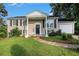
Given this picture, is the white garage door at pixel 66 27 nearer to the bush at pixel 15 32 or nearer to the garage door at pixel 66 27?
the garage door at pixel 66 27

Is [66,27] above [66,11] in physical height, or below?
below

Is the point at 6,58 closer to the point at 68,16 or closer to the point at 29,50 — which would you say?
the point at 29,50

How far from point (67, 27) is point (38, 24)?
0.34 metres

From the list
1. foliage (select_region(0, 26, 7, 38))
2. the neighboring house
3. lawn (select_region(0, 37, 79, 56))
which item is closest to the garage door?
the neighboring house

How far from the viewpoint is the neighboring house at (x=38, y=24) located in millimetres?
8625

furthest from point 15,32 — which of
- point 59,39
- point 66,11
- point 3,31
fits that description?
point 66,11

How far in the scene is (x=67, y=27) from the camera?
8.63 metres

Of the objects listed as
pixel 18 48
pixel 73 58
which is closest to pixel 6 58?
pixel 18 48

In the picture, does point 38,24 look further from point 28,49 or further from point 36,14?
point 28,49

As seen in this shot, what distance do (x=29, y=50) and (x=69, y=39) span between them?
1.60ft

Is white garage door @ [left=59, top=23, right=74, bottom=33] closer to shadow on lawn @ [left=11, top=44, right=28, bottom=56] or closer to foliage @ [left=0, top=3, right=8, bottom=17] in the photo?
shadow on lawn @ [left=11, top=44, right=28, bottom=56]

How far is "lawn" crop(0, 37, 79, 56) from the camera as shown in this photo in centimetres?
855

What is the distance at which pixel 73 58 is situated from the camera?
27.9 feet

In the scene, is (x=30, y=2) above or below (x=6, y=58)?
above
